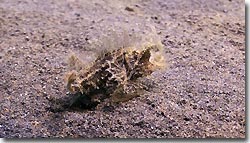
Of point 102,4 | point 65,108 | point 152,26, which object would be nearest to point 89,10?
point 102,4

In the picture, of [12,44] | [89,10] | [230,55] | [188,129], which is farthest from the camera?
[89,10]

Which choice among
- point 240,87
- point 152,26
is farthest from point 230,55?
point 152,26

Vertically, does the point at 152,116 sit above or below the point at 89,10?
below

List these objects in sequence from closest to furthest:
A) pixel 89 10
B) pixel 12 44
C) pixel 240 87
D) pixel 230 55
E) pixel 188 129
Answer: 1. pixel 188 129
2. pixel 240 87
3. pixel 230 55
4. pixel 12 44
5. pixel 89 10

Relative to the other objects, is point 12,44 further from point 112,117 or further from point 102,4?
point 112,117

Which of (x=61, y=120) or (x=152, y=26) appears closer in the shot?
(x=61, y=120)

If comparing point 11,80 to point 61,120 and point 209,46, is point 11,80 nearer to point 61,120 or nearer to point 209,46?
point 61,120
